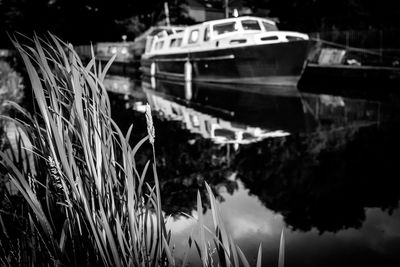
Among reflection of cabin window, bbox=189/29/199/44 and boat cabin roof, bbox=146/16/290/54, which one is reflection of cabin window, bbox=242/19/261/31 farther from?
reflection of cabin window, bbox=189/29/199/44

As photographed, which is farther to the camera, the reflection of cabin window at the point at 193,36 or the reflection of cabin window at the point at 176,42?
the reflection of cabin window at the point at 176,42

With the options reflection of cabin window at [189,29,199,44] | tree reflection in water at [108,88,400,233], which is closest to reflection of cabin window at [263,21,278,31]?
reflection of cabin window at [189,29,199,44]

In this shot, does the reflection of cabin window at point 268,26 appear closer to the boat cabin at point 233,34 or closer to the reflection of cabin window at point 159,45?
the boat cabin at point 233,34

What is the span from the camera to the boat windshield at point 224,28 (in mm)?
16556

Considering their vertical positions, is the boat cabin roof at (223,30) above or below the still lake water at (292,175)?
above

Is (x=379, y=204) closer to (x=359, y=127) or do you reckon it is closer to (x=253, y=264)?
(x=253, y=264)

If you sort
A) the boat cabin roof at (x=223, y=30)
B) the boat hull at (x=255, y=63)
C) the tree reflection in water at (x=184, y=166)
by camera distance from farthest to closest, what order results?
the boat cabin roof at (x=223, y=30) < the boat hull at (x=255, y=63) < the tree reflection in water at (x=184, y=166)

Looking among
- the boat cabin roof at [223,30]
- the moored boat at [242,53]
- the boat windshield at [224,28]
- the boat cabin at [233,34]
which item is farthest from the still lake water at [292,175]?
the boat windshield at [224,28]

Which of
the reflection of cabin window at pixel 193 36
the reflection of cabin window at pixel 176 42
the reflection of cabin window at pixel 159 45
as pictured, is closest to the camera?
the reflection of cabin window at pixel 193 36

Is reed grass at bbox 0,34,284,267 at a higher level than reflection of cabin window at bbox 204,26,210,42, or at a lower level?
lower

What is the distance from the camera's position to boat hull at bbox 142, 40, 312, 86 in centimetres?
1420

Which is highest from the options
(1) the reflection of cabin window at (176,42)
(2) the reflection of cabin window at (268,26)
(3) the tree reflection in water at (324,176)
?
(2) the reflection of cabin window at (268,26)

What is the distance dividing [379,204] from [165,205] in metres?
2.08

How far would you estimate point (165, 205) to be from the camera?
4.27 metres
